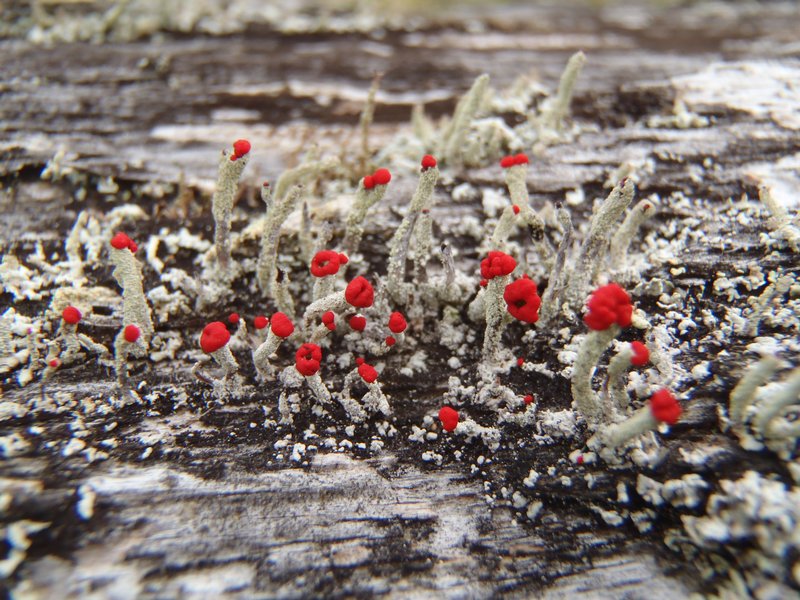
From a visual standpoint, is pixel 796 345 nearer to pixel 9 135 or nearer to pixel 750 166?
pixel 750 166

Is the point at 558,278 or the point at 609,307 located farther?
the point at 558,278

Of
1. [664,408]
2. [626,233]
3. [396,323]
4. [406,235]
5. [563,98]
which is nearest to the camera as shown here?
[664,408]

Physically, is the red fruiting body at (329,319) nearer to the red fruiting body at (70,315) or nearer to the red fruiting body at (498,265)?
the red fruiting body at (498,265)

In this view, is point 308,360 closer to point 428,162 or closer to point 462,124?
point 428,162

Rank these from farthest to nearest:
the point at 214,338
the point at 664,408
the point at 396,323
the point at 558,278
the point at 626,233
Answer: the point at 626,233, the point at 558,278, the point at 396,323, the point at 214,338, the point at 664,408

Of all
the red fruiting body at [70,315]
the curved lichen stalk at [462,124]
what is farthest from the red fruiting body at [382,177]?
the red fruiting body at [70,315]

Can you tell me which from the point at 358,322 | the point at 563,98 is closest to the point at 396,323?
the point at 358,322

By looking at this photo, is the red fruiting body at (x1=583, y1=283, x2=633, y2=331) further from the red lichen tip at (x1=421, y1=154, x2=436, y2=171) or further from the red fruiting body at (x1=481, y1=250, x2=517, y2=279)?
the red lichen tip at (x1=421, y1=154, x2=436, y2=171)

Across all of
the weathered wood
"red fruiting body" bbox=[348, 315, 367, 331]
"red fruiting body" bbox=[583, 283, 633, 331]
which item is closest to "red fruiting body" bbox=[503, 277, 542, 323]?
"red fruiting body" bbox=[583, 283, 633, 331]
